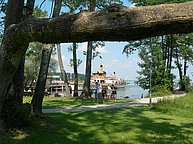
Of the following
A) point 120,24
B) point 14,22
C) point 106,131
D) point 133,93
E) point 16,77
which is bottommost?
point 106,131

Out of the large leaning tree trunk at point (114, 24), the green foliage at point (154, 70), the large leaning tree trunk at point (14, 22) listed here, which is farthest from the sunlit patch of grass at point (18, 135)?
the green foliage at point (154, 70)

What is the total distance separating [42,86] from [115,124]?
3087mm

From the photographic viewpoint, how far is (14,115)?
1095 cm

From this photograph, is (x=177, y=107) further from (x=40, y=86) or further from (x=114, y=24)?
(x=114, y=24)

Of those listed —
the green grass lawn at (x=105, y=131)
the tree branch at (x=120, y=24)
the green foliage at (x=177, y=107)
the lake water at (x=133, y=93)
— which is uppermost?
the tree branch at (x=120, y=24)

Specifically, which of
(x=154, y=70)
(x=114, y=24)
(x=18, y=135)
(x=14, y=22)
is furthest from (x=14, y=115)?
(x=154, y=70)

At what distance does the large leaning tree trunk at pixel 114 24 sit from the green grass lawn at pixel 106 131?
13.2 ft

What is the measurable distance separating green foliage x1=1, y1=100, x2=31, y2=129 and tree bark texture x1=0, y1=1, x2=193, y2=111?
402cm

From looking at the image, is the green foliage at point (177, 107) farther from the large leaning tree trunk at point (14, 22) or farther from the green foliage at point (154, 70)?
the green foliage at point (154, 70)

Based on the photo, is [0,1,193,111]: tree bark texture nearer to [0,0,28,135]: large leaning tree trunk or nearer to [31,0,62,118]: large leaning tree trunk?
[0,0,28,135]: large leaning tree trunk

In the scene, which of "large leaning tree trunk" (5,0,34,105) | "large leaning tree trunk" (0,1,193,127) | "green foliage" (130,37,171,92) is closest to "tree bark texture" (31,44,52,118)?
"large leaning tree trunk" (5,0,34,105)

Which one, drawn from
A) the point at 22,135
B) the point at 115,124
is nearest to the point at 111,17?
the point at 22,135

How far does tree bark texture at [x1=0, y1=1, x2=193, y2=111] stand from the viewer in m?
5.09

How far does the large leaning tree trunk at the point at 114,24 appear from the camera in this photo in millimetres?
5090
